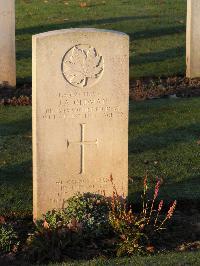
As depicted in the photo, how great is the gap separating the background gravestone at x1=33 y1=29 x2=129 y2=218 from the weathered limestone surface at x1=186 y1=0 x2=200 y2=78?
6925 mm

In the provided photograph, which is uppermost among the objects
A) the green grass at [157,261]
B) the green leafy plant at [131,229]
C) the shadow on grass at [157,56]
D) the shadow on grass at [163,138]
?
the shadow on grass at [157,56]

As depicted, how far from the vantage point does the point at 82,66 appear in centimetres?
701

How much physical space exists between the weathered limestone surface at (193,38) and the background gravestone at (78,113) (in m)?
6.93

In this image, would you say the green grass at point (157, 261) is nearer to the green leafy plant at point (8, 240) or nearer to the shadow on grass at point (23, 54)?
the green leafy plant at point (8, 240)

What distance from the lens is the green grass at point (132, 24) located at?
1561 cm

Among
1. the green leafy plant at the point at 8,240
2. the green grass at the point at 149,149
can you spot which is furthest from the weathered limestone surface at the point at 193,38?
the green leafy plant at the point at 8,240

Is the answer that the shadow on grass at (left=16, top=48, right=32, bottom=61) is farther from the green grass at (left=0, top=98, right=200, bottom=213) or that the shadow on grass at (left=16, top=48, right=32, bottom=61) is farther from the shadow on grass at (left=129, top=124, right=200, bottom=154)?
the shadow on grass at (left=129, top=124, right=200, bottom=154)

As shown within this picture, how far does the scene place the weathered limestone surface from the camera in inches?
539

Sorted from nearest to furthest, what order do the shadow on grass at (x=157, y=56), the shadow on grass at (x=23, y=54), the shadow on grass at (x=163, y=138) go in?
the shadow on grass at (x=163, y=138) → the shadow on grass at (x=157, y=56) → the shadow on grass at (x=23, y=54)

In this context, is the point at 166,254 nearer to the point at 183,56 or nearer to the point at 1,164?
the point at 1,164

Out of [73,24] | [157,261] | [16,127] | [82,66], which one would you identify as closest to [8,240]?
[157,261]

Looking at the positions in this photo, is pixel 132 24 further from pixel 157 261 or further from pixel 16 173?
pixel 157 261

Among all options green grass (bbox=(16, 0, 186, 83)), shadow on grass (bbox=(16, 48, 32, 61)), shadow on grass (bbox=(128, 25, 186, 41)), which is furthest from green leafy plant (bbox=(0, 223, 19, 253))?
shadow on grass (bbox=(128, 25, 186, 41))

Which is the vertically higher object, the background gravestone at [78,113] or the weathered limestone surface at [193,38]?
the weathered limestone surface at [193,38]
